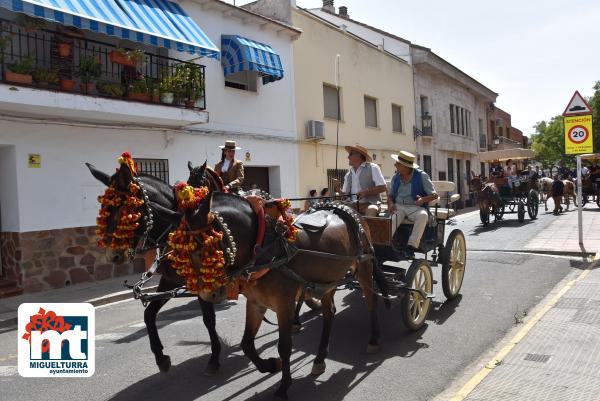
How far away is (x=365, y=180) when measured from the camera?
6.37 meters

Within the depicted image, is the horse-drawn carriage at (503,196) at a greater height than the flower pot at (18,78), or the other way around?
the flower pot at (18,78)

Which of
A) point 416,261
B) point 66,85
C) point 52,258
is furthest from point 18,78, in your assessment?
point 416,261

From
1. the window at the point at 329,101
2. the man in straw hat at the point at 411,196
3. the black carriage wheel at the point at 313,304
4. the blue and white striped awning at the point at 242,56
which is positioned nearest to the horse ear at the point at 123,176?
the black carriage wheel at the point at 313,304

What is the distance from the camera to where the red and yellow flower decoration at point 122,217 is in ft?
11.4

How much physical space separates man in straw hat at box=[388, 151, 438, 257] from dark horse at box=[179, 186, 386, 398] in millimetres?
1081

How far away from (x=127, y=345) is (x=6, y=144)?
5.30 m

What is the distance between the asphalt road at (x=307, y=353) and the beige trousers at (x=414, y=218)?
104cm

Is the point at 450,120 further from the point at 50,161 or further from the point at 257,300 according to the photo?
the point at 257,300

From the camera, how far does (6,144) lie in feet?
28.7

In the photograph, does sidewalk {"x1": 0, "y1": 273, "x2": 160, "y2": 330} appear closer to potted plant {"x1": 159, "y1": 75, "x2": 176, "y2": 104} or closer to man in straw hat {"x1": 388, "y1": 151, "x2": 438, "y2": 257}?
potted plant {"x1": 159, "y1": 75, "x2": 176, "y2": 104}

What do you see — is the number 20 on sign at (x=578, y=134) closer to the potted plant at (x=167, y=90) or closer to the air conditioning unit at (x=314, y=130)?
the air conditioning unit at (x=314, y=130)

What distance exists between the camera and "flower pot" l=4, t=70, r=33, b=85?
26.4 feet

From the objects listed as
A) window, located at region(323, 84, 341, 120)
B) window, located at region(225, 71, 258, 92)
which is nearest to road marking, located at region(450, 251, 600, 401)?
window, located at region(225, 71, 258, 92)

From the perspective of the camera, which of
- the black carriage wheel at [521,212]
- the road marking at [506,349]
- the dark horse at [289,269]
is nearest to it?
the dark horse at [289,269]
